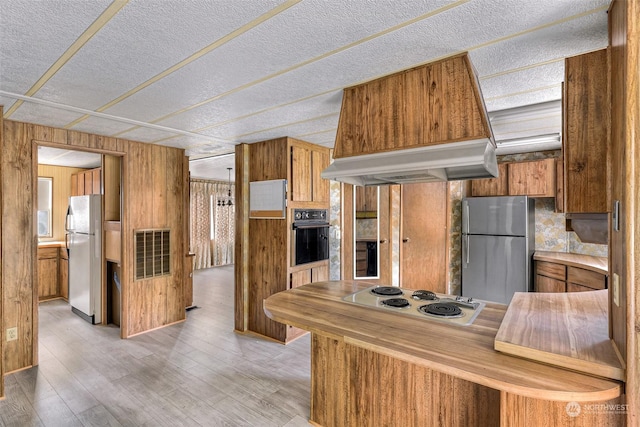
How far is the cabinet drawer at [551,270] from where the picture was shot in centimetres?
379

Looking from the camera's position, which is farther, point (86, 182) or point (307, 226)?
point (86, 182)

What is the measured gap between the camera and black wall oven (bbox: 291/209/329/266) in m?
3.54

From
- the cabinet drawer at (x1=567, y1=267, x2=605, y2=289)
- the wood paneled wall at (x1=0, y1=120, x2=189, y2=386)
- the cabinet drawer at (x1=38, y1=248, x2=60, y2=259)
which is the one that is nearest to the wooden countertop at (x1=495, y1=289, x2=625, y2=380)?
the cabinet drawer at (x1=567, y1=267, x2=605, y2=289)

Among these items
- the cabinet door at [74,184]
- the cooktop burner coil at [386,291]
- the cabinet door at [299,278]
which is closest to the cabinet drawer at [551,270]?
the cooktop burner coil at [386,291]

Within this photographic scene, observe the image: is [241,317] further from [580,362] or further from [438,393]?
[580,362]

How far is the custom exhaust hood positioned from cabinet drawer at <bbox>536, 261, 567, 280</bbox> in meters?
2.72

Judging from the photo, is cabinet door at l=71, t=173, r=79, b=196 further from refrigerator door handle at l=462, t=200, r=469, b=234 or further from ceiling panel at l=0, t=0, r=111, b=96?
refrigerator door handle at l=462, t=200, r=469, b=234

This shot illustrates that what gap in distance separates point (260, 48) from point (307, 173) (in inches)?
86.2

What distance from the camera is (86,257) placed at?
428cm

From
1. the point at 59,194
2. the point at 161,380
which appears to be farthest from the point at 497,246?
the point at 59,194

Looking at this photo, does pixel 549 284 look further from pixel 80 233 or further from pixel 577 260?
Result: pixel 80 233

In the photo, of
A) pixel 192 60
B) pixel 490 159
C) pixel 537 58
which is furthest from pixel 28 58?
pixel 537 58

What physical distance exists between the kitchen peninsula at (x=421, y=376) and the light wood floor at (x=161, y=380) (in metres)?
0.56

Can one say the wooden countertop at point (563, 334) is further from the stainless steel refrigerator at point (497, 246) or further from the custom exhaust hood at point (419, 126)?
the stainless steel refrigerator at point (497, 246)
